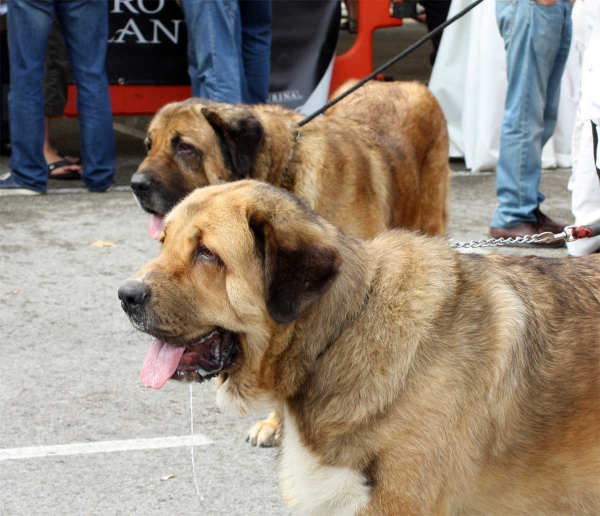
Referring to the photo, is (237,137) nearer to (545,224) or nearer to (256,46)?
(545,224)

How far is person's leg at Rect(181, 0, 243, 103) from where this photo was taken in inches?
295

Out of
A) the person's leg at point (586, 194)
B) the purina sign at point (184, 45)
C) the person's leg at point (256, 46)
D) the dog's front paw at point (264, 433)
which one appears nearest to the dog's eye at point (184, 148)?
the dog's front paw at point (264, 433)

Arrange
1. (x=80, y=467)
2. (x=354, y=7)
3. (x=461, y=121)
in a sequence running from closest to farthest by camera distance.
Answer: (x=80, y=467)
(x=461, y=121)
(x=354, y=7)

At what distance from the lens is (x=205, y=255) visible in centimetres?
289

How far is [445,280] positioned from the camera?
2975 millimetres

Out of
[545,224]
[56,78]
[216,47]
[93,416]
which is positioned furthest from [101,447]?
[56,78]

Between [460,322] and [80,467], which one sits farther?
[80,467]

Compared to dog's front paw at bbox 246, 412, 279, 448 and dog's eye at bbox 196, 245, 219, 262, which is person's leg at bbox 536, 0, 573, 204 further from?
dog's eye at bbox 196, 245, 219, 262

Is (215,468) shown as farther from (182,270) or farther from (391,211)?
(391,211)

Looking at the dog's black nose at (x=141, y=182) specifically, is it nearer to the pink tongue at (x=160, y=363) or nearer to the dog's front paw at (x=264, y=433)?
the dog's front paw at (x=264, y=433)

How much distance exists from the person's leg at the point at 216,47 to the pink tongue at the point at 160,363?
4.68 meters

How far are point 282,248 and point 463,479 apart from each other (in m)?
0.91

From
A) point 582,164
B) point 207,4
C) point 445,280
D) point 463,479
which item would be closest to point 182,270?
point 445,280

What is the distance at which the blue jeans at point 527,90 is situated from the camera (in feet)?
22.2
